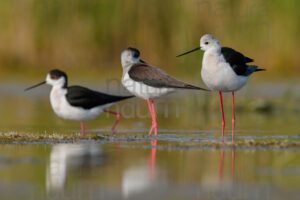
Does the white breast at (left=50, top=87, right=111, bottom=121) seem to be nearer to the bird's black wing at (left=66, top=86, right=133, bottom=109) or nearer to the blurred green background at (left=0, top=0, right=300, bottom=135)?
the bird's black wing at (left=66, top=86, right=133, bottom=109)

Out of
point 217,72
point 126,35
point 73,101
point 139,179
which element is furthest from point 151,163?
point 126,35

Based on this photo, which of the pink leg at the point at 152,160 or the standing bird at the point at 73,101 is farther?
the standing bird at the point at 73,101

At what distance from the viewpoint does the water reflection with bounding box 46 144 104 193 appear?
644 centimetres

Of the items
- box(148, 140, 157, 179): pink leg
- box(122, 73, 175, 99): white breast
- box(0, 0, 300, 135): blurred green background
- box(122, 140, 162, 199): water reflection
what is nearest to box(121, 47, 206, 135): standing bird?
box(122, 73, 175, 99): white breast

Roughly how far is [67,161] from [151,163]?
93 centimetres

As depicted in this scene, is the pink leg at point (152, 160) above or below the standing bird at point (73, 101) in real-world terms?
below

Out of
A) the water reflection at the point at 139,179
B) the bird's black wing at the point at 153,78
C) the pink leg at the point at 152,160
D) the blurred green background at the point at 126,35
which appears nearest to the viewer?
the water reflection at the point at 139,179

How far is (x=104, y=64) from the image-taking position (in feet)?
70.4

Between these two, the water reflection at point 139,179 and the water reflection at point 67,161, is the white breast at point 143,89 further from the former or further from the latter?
the water reflection at point 139,179

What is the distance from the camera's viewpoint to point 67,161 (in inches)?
296

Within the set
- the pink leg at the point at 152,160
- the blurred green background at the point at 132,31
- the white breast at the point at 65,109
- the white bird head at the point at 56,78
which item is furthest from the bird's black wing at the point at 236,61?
the blurred green background at the point at 132,31

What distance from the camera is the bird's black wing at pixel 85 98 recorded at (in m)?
9.84

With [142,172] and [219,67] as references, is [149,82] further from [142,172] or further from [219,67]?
[142,172]

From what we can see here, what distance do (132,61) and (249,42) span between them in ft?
34.0
